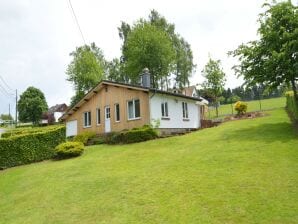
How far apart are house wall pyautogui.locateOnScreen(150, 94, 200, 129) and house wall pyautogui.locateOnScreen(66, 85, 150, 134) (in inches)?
25.4

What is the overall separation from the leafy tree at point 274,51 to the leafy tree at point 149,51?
26.7 m

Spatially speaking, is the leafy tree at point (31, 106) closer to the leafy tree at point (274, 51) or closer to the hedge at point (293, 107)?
the hedge at point (293, 107)

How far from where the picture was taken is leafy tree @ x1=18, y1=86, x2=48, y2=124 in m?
75.4

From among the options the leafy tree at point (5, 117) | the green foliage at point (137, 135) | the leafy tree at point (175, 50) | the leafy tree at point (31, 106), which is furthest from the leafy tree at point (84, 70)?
the leafy tree at point (5, 117)

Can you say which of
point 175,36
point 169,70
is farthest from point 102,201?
point 175,36

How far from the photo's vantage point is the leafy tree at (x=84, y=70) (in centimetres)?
6131

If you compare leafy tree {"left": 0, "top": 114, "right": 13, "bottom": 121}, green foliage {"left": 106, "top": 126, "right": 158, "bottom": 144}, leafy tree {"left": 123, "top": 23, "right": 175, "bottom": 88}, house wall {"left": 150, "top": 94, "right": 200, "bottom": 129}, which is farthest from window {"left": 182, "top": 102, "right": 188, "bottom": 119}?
leafy tree {"left": 0, "top": 114, "right": 13, "bottom": 121}

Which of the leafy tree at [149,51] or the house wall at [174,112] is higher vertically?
the leafy tree at [149,51]

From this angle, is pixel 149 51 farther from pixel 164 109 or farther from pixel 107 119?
pixel 164 109

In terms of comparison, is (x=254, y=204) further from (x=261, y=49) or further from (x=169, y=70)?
(x=169, y=70)

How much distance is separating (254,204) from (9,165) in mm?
15510

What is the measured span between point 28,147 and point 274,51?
49.6 ft

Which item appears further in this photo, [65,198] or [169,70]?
[169,70]

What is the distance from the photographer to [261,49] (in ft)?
64.1
